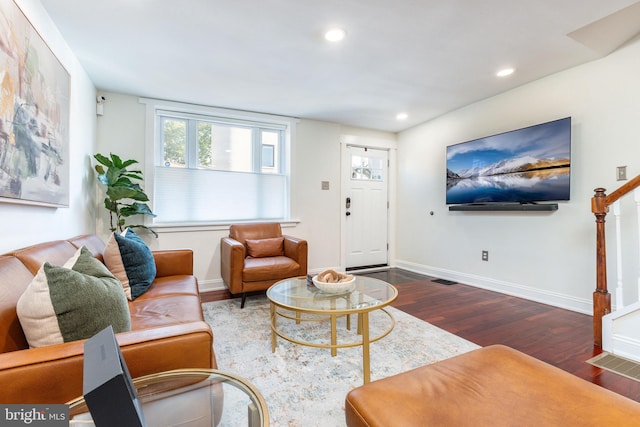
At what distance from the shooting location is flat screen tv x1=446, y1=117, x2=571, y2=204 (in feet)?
8.98

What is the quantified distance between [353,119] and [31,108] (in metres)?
3.41

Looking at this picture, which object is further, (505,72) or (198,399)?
(505,72)

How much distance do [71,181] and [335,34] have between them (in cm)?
235

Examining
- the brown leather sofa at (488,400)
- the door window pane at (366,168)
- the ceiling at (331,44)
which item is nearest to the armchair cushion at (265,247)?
the ceiling at (331,44)

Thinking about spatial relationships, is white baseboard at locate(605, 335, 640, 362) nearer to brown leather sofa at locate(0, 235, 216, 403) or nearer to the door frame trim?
brown leather sofa at locate(0, 235, 216, 403)

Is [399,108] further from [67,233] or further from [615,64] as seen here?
[67,233]

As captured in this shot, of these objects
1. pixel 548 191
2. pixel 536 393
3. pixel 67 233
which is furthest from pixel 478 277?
pixel 67 233

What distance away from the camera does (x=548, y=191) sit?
9.27ft

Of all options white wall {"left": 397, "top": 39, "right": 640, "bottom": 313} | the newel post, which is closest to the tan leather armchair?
white wall {"left": 397, "top": 39, "right": 640, "bottom": 313}

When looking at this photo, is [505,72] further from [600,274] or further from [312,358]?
[312,358]

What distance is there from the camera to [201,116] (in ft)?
11.8

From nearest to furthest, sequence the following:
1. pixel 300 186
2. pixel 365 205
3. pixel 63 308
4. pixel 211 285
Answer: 1. pixel 63 308
2. pixel 211 285
3. pixel 300 186
4. pixel 365 205

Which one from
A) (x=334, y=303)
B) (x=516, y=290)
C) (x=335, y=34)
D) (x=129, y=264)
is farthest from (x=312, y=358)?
(x=516, y=290)

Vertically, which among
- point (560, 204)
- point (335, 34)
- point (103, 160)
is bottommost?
point (560, 204)
